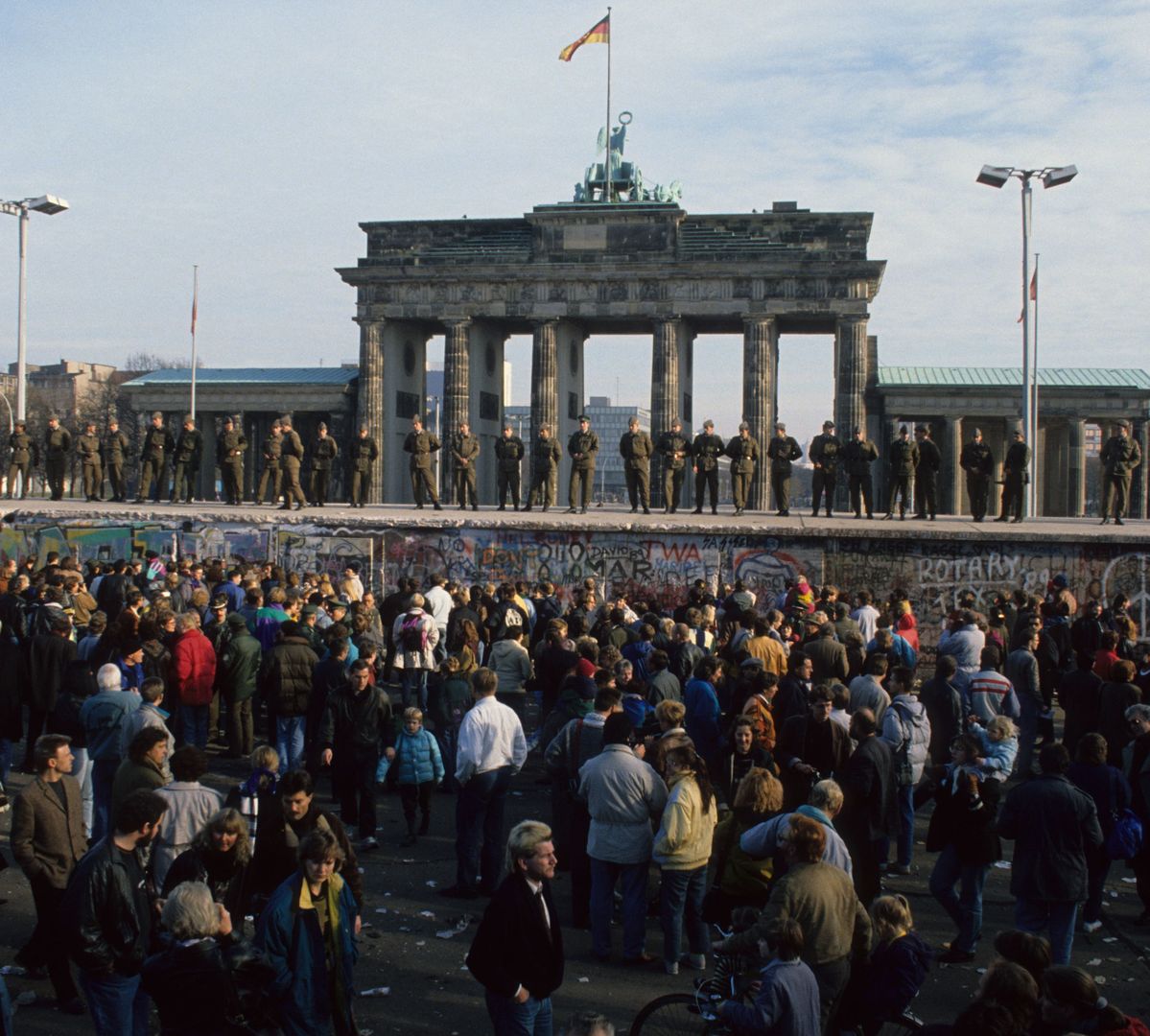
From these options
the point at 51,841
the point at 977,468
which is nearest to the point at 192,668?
the point at 51,841

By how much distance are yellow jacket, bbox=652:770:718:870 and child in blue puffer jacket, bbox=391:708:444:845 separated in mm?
3657

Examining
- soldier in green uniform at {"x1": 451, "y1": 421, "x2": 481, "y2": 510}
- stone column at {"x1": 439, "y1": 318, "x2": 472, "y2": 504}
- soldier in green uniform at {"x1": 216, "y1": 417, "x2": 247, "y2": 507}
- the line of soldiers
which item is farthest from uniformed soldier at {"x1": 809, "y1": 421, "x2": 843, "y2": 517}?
stone column at {"x1": 439, "y1": 318, "x2": 472, "y2": 504}

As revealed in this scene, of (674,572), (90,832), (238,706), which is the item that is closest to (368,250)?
(674,572)

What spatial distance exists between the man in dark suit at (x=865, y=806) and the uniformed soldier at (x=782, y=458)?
599 inches

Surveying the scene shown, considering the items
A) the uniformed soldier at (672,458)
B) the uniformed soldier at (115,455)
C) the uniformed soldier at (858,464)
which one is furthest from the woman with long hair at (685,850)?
the uniformed soldier at (115,455)

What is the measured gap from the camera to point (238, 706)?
586 inches

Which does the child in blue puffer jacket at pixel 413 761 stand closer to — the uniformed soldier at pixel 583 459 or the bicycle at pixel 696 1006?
the bicycle at pixel 696 1006

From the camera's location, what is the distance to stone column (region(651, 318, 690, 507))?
45531 mm

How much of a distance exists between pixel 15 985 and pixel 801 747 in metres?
6.06

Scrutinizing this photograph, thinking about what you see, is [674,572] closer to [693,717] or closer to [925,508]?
[925,508]

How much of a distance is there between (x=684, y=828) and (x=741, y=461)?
1869cm

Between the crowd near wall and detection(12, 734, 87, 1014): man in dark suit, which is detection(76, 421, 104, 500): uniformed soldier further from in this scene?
detection(12, 734, 87, 1014): man in dark suit

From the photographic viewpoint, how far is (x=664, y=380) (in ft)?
151

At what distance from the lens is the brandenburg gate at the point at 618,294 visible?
4562 centimetres
